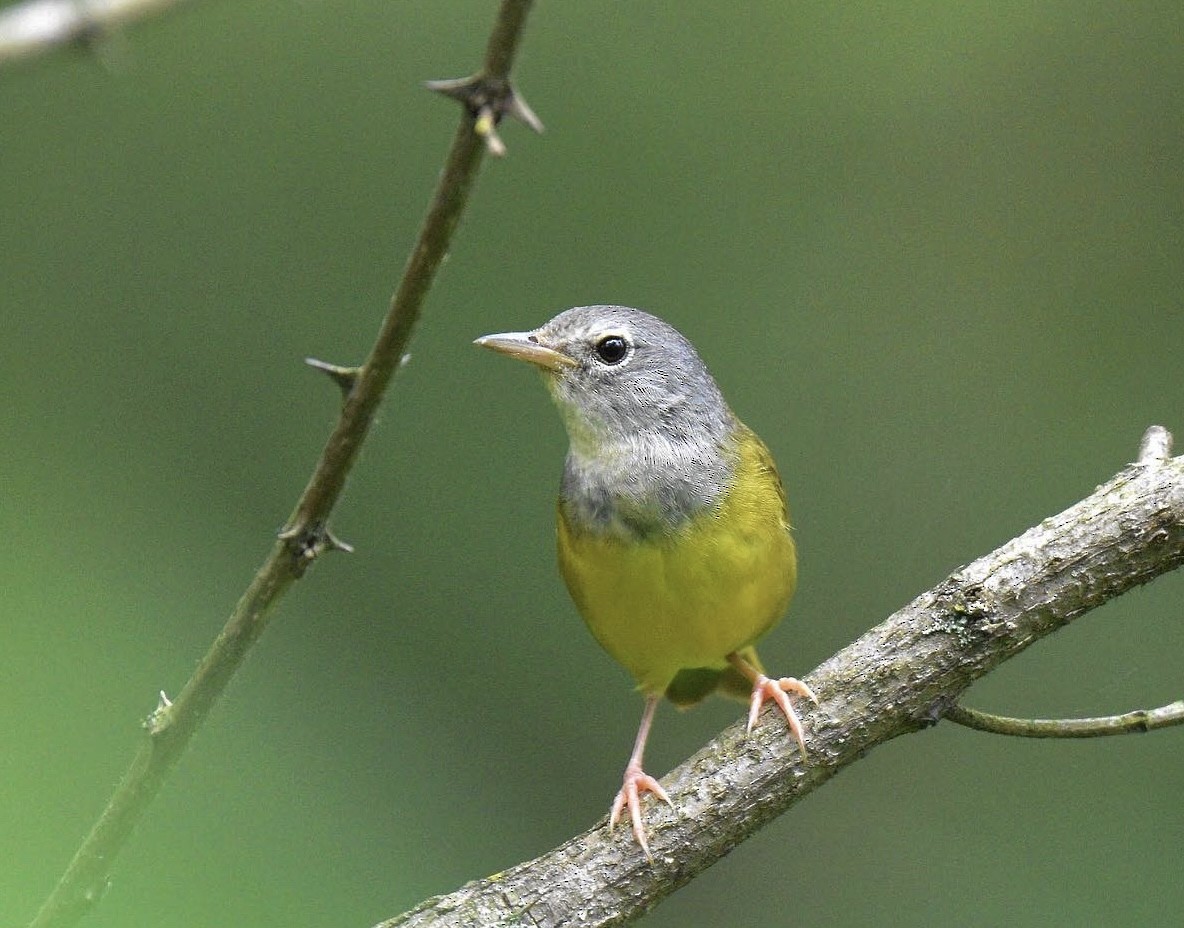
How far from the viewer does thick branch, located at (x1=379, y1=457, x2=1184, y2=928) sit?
3346 mm

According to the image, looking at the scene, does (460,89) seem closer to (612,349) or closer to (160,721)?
(160,721)

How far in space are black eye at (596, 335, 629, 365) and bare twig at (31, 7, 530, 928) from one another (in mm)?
2426

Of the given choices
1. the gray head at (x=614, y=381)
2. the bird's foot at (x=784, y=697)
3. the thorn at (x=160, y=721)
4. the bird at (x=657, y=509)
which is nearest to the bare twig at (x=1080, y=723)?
the bird's foot at (x=784, y=697)

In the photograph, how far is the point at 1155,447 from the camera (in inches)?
137

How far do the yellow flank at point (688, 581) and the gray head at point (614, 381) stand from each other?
307 millimetres

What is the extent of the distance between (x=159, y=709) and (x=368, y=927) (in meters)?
0.86

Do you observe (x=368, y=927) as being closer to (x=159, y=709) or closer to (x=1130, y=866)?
(x=159, y=709)

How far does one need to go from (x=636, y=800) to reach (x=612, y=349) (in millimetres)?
1890

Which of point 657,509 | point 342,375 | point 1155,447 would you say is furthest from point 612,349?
point 342,375

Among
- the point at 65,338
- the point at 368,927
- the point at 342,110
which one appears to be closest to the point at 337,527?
the point at 65,338

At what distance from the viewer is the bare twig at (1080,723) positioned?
326cm

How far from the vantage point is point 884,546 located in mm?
7418

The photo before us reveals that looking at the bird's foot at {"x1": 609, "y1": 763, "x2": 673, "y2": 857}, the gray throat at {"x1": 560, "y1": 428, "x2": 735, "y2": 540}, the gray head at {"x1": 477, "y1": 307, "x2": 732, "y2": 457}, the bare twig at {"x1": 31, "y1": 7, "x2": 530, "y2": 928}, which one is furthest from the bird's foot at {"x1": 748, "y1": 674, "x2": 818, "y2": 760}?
the bare twig at {"x1": 31, "y1": 7, "x2": 530, "y2": 928}

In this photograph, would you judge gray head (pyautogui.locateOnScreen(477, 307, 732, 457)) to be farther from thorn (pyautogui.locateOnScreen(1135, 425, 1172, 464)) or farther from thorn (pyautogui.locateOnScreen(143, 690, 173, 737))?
thorn (pyautogui.locateOnScreen(143, 690, 173, 737))
